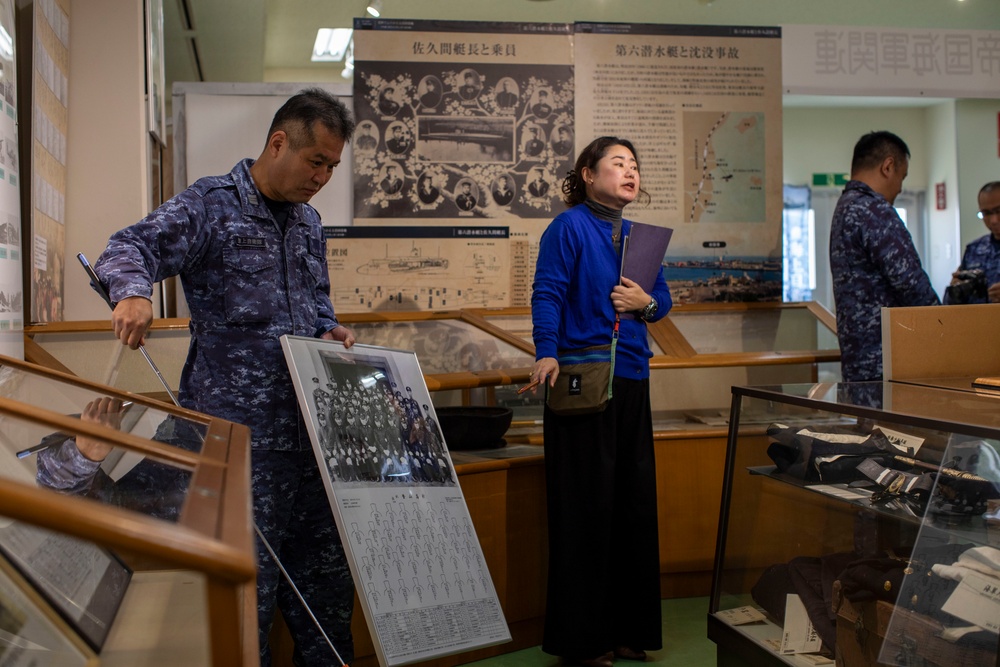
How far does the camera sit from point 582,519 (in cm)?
283

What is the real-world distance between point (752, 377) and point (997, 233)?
159 centimetres

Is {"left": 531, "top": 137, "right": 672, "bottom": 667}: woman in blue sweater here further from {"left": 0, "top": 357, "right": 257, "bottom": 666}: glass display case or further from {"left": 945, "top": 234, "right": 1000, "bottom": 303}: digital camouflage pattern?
{"left": 945, "top": 234, "right": 1000, "bottom": 303}: digital camouflage pattern

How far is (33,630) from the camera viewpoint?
103cm

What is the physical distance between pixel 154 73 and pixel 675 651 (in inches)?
133

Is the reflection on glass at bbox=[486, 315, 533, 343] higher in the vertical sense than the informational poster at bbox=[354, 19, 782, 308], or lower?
lower

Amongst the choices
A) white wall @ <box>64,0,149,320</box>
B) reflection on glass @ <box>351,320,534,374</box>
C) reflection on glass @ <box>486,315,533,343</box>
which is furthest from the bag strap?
white wall @ <box>64,0,149,320</box>

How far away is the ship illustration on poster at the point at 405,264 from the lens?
449cm

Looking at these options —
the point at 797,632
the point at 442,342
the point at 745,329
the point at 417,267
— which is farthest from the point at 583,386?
the point at 745,329

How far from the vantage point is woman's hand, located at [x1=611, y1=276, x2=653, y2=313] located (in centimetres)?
284

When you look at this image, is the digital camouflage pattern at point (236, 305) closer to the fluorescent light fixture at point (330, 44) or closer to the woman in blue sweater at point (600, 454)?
the woman in blue sweater at point (600, 454)

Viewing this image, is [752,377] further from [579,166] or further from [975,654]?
[975,654]

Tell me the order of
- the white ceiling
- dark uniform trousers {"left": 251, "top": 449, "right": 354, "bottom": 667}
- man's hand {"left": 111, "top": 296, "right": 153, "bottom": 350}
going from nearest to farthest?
man's hand {"left": 111, "top": 296, "right": 153, "bottom": 350} → dark uniform trousers {"left": 251, "top": 449, "right": 354, "bottom": 667} → the white ceiling

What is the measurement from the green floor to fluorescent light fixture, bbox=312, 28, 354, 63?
228 inches

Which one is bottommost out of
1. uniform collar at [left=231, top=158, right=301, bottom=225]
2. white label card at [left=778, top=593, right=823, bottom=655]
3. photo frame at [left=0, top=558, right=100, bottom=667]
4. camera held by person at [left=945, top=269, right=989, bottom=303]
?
white label card at [left=778, top=593, right=823, bottom=655]
